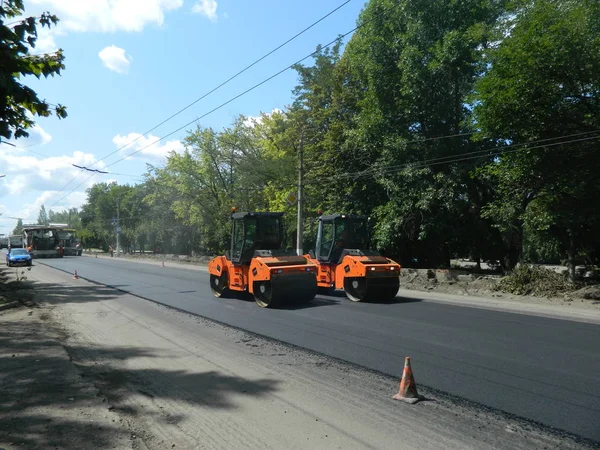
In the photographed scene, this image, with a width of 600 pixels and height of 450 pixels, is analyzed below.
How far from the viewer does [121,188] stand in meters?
98.2

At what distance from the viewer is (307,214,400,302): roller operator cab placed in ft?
46.6

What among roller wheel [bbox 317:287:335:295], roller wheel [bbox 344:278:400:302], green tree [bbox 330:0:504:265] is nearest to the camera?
roller wheel [bbox 344:278:400:302]

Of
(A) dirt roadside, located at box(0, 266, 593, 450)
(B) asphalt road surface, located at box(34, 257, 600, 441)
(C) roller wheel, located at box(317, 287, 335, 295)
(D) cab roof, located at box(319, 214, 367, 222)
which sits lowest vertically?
(A) dirt roadside, located at box(0, 266, 593, 450)

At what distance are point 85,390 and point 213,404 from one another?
1597mm

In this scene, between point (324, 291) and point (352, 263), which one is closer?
point (352, 263)

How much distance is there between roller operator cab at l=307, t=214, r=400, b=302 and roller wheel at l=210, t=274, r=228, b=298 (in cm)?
309

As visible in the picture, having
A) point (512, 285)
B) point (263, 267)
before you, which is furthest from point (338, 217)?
point (512, 285)

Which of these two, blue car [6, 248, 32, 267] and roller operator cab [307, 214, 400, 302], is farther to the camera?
blue car [6, 248, 32, 267]

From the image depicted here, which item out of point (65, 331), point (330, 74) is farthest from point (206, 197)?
point (65, 331)

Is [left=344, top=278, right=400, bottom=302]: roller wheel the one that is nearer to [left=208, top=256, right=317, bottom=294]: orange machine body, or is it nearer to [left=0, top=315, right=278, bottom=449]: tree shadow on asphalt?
[left=208, top=256, right=317, bottom=294]: orange machine body

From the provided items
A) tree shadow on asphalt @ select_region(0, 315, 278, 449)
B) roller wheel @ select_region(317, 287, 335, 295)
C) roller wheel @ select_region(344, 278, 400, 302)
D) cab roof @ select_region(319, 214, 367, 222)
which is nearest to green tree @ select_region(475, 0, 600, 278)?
cab roof @ select_region(319, 214, 367, 222)

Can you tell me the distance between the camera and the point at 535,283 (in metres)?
16.9

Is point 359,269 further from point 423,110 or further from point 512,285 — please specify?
point 423,110

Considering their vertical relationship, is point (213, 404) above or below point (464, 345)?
below
